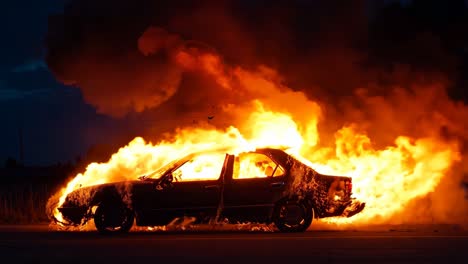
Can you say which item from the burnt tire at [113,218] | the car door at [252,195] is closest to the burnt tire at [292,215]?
the car door at [252,195]

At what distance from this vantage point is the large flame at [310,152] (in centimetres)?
1803

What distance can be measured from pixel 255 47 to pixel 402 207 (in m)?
7.21

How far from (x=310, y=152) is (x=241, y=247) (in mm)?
6715

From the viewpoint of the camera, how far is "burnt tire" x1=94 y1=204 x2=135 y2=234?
16078 millimetres

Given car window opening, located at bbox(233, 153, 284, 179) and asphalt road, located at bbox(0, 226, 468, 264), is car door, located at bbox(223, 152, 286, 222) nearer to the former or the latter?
car window opening, located at bbox(233, 153, 284, 179)

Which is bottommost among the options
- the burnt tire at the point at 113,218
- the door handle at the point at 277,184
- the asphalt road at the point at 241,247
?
the asphalt road at the point at 241,247

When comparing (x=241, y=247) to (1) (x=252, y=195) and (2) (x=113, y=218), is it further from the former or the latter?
(2) (x=113, y=218)

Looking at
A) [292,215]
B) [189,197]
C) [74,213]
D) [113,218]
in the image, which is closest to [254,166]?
[292,215]

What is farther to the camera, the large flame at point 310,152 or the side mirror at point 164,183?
the large flame at point 310,152

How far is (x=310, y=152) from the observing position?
19.5m

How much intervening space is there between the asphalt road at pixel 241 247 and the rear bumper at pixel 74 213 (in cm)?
29

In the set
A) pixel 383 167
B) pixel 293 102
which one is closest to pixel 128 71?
pixel 293 102

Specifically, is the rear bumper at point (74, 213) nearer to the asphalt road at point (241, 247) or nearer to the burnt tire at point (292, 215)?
the asphalt road at point (241, 247)

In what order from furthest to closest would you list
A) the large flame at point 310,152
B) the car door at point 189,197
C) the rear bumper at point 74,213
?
the large flame at point 310,152 < the rear bumper at point 74,213 < the car door at point 189,197
